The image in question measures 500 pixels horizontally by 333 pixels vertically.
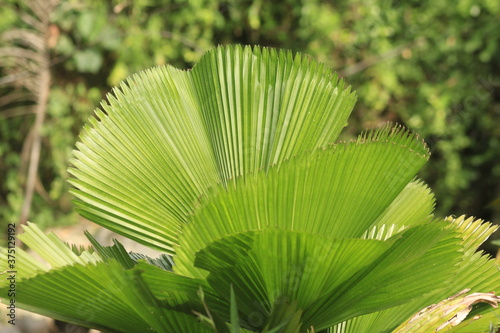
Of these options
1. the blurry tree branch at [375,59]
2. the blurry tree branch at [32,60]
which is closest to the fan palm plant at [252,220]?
the blurry tree branch at [32,60]

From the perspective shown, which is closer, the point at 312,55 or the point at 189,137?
the point at 189,137

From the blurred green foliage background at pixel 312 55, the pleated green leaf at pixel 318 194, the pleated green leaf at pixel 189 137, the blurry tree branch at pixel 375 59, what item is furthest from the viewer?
the blurry tree branch at pixel 375 59

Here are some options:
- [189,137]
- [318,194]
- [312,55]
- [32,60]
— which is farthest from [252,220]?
[312,55]

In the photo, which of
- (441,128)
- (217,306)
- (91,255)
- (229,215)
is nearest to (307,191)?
(229,215)

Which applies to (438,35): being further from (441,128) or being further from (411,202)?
(411,202)

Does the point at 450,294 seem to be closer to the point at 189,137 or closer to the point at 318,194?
the point at 318,194

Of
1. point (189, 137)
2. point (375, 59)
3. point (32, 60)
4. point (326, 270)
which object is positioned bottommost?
point (326, 270)

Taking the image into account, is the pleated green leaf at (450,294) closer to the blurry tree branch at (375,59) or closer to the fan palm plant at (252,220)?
the fan palm plant at (252,220)

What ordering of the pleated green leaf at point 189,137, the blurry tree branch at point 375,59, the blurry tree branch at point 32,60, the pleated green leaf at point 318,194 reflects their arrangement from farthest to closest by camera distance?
the blurry tree branch at point 375,59 → the blurry tree branch at point 32,60 → the pleated green leaf at point 189,137 → the pleated green leaf at point 318,194

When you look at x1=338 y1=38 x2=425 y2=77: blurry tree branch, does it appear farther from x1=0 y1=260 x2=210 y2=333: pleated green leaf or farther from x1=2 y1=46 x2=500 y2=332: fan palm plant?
x1=0 y1=260 x2=210 y2=333: pleated green leaf
